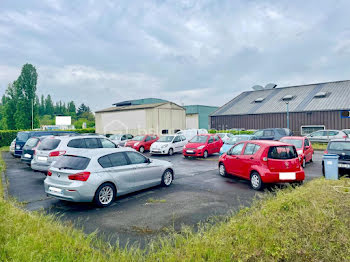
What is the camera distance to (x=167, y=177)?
352 inches

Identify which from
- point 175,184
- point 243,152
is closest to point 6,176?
point 175,184

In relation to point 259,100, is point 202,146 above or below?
below

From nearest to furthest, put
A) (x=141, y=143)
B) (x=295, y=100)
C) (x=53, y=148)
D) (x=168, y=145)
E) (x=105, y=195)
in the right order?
(x=105, y=195) < (x=53, y=148) < (x=168, y=145) < (x=141, y=143) < (x=295, y=100)

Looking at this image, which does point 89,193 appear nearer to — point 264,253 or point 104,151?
point 104,151

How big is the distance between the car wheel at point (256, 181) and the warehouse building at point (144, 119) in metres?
24.7

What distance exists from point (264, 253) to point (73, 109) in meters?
133

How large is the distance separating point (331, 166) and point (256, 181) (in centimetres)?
303

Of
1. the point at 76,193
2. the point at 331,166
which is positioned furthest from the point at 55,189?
the point at 331,166

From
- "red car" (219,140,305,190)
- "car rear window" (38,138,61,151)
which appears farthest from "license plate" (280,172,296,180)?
"car rear window" (38,138,61,151)

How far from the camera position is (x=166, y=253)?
380cm

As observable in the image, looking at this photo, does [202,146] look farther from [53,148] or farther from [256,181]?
[53,148]

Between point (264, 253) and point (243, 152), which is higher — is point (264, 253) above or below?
below

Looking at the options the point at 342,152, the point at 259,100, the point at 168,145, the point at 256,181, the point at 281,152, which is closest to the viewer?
the point at 281,152

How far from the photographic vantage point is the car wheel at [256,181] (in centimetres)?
818
